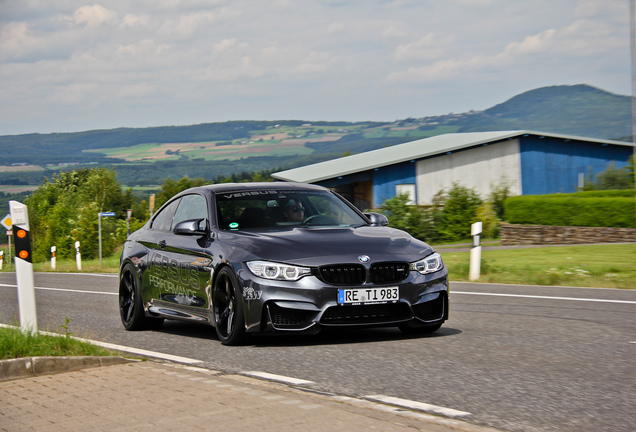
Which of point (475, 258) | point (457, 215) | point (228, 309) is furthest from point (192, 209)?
point (457, 215)

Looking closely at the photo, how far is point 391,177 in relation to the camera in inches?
1780

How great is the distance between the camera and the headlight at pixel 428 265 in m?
7.93

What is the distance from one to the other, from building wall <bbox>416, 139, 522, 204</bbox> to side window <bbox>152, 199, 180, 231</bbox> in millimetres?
35424

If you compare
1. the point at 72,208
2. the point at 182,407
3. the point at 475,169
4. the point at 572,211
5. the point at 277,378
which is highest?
the point at 182,407

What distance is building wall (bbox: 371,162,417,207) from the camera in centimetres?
4516

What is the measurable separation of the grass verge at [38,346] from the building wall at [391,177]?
38.1 meters

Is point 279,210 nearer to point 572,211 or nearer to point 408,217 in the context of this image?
point 572,211

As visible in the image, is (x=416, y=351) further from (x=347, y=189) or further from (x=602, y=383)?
(x=347, y=189)

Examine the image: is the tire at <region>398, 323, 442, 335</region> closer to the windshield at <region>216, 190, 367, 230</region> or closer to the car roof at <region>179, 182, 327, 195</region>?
the windshield at <region>216, 190, 367, 230</region>

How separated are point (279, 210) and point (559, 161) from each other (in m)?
39.5

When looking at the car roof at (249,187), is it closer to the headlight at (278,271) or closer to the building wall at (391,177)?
the headlight at (278,271)

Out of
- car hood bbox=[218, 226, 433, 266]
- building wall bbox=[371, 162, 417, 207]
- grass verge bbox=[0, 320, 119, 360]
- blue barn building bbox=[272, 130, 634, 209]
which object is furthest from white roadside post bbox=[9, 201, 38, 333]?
building wall bbox=[371, 162, 417, 207]

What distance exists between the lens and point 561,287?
536 inches

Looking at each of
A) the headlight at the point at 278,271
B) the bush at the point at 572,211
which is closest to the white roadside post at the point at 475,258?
the headlight at the point at 278,271
